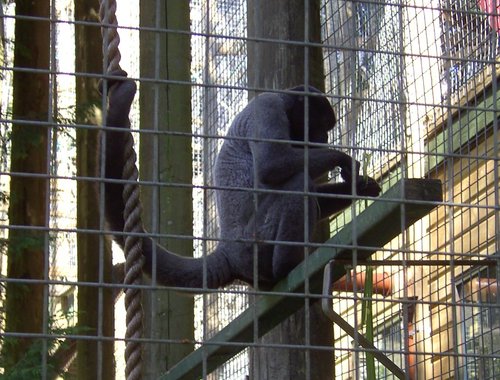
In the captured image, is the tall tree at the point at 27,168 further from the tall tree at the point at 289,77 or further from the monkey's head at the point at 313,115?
the monkey's head at the point at 313,115

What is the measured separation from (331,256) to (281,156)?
1347 millimetres

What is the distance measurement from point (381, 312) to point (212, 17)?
2.02 meters

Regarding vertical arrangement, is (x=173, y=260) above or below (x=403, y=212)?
above

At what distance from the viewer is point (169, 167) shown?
5176mm

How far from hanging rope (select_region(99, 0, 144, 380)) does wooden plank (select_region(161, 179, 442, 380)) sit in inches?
7.0

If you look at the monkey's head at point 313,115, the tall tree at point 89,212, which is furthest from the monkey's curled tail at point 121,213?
the monkey's head at point 313,115

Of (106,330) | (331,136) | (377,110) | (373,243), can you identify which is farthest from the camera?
(331,136)

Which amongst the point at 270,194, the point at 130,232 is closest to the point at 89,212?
the point at 270,194

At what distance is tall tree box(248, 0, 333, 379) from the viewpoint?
448 cm

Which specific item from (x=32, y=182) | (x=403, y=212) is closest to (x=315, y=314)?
(x=32, y=182)

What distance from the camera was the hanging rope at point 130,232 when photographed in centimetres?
254

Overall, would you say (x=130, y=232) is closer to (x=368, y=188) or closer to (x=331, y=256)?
(x=331, y=256)

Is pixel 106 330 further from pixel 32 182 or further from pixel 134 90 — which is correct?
pixel 134 90

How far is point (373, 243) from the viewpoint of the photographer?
3.44m
